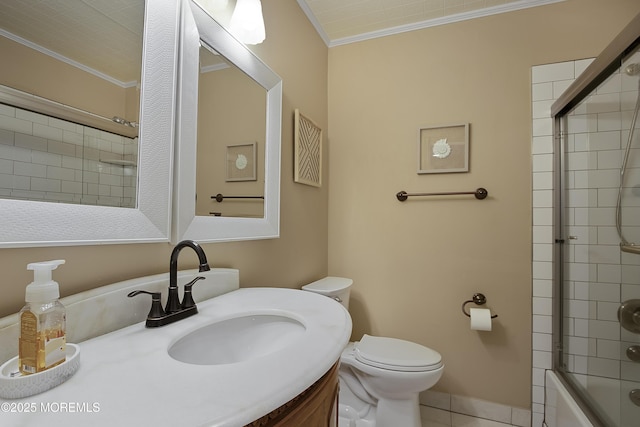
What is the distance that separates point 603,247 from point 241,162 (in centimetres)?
169

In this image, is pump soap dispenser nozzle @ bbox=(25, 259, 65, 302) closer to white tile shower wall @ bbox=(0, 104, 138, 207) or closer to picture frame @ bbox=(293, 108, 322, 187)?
white tile shower wall @ bbox=(0, 104, 138, 207)

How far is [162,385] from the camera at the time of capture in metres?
0.48

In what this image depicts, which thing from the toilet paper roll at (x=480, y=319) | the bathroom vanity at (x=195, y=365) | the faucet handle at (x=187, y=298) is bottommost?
the toilet paper roll at (x=480, y=319)

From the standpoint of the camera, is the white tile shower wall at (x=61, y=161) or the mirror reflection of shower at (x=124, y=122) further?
the mirror reflection of shower at (x=124, y=122)

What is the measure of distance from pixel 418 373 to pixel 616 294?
3.09 feet

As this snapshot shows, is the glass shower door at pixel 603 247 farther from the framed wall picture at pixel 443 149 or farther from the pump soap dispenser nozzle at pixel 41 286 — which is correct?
the pump soap dispenser nozzle at pixel 41 286

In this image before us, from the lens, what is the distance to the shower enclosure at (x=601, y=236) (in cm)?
123

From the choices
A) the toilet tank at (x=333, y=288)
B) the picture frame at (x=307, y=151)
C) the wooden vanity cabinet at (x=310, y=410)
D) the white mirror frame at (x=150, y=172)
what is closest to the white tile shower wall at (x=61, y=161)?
the white mirror frame at (x=150, y=172)

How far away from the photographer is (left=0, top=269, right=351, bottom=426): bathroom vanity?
413 millimetres

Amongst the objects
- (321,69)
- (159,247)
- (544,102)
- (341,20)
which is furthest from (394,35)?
(159,247)

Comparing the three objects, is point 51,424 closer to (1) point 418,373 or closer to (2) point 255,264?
(2) point 255,264

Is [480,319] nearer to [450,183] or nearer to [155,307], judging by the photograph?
[450,183]

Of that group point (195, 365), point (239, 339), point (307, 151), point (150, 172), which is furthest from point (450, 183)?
point (195, 365)

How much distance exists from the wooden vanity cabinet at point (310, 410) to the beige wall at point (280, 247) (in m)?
0.55
